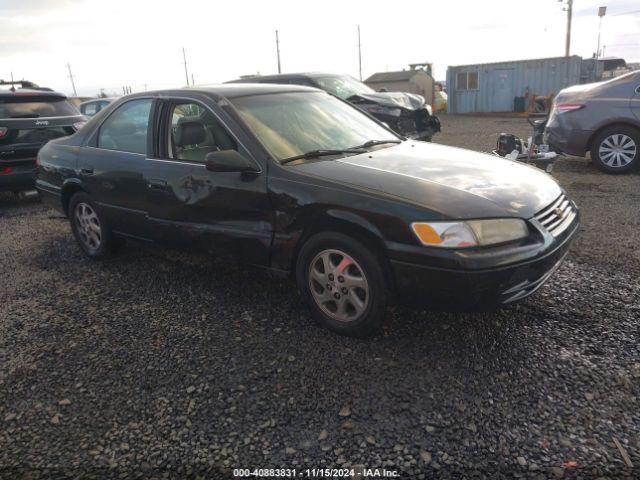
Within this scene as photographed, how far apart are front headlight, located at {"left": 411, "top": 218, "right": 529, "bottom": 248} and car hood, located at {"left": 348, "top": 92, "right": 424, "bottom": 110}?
7193 mm

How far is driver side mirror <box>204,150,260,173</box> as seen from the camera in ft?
10.7

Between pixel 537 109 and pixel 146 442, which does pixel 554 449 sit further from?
pixel 537 109

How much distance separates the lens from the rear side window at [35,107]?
23.6ft

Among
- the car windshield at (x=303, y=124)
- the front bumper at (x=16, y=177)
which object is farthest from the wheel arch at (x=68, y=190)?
the front bumper at (x=16, y=177)

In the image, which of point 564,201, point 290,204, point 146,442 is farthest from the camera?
point 564,201

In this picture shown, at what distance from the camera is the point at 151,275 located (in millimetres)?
4484

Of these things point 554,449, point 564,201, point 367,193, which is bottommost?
point 554,449

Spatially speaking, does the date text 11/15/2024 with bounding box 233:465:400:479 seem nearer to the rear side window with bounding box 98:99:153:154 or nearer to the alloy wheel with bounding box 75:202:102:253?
the rear side window with bounding box 98:99:153:154

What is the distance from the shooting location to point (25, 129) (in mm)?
7164

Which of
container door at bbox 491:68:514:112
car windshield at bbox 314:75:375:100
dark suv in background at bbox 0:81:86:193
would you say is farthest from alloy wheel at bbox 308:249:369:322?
container door at bbox 491:68:514:112

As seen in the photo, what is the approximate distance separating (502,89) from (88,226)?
76.4 feet

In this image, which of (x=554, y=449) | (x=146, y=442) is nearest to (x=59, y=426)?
(x=146, y=442)

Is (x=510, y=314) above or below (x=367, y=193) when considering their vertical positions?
below

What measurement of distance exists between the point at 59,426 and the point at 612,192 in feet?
22.1
